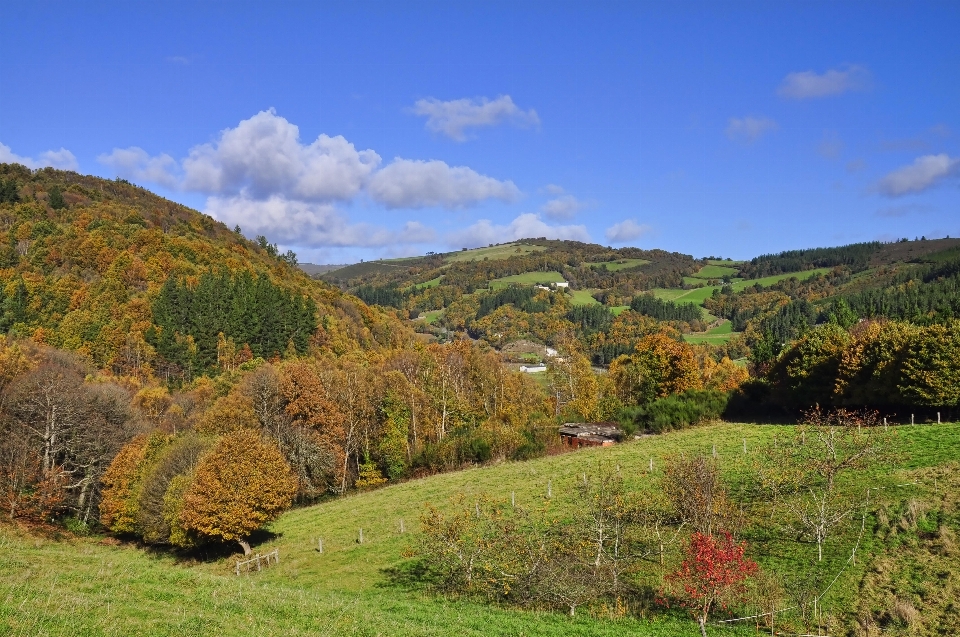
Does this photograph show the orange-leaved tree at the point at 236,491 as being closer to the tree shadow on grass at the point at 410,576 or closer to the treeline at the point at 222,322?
the tree shadow on grass at the point at 410,576

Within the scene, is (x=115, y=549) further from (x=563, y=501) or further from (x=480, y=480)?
(x=563, y=501)

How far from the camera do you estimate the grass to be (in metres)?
15.8

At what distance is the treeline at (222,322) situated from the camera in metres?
95.4

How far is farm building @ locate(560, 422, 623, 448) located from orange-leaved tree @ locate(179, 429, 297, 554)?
32587 mm

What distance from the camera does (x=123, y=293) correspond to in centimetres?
10000

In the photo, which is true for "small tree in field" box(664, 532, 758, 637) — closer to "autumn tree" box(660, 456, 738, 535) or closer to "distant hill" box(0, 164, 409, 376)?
"autumn tree" box(660, 456, 738, 535)

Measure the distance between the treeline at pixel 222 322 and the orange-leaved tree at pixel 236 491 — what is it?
6375 centimetres

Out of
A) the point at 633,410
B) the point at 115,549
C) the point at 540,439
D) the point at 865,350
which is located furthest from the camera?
the point at 633,410

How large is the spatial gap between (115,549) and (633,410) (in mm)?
48709

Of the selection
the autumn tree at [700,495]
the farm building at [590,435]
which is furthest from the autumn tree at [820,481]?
the farm building at [590,435]

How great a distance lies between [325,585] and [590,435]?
3963 centimetres

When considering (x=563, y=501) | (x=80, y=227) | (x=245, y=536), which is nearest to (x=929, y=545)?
(x=563, y=501)

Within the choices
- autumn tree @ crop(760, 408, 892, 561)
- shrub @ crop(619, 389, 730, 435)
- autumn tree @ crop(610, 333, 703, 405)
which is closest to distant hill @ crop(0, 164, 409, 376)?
autumn tree @ crop(610, 333, 703, 405)

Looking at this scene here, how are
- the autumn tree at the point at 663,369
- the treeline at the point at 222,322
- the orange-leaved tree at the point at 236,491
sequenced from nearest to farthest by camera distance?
the orange-leaved tree at the point at 236,491 → the autumn tree at the point at 663,369 → the treeline at the point at 222,322
